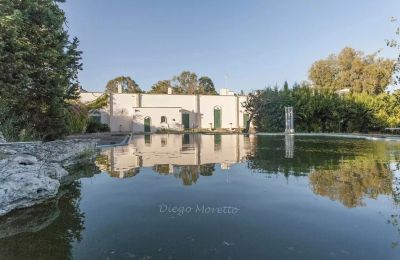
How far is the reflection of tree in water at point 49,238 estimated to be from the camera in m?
3.04

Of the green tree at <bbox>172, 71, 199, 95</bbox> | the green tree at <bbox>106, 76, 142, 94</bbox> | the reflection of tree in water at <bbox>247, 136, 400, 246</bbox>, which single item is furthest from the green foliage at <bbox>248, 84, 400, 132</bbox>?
the green tree at <bbox>106, 76, 142, 94</bbox>

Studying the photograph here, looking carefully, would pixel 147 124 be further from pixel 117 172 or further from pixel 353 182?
pixel 353 182

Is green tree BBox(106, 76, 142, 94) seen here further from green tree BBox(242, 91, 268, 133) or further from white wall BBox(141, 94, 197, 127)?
green tree BBox(242, 91, 268, 133)

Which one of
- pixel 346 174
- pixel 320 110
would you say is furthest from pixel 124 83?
pixel 346 174

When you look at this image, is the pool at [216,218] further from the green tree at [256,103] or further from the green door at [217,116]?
the green door at [217,116]

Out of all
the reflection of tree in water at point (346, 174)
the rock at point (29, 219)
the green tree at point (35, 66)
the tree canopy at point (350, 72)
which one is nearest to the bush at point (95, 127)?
the green tree at point (35, 66)

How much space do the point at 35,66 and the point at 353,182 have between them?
9500 millimetres

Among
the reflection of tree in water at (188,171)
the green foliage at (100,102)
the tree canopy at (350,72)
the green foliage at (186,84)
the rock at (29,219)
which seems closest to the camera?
the rock at (29,219)

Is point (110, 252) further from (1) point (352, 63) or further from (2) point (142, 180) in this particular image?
(1) point (352, 63)

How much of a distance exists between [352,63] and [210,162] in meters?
31.7

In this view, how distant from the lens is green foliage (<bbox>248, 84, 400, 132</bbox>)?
24453 millimetres

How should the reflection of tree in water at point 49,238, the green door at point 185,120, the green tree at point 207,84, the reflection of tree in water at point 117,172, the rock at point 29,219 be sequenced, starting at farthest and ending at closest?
1. the green tree at point 207,84
2. the green door at point 185,120
3. the reflection of tree in water at point 117,172
4. the rock at point 29,219
5. the reflection of tree in water at point 49,238

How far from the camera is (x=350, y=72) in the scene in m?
33.9

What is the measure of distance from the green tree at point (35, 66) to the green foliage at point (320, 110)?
1952cm
